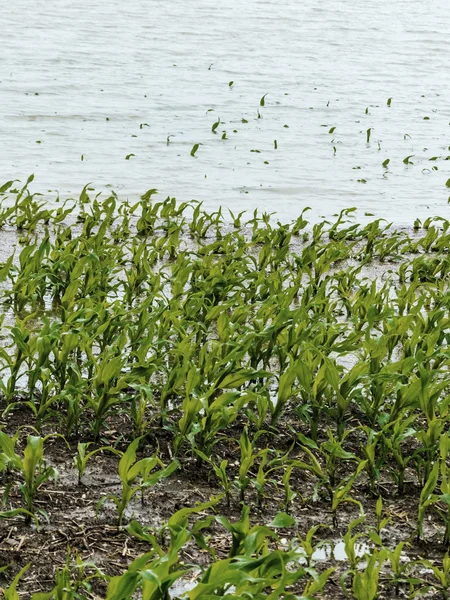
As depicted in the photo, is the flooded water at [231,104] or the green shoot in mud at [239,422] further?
the flooded water at [231,104]

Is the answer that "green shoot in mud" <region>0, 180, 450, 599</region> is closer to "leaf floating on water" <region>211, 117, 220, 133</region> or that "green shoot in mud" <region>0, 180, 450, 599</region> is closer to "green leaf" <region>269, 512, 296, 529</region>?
"green leaf" <region>269, 512, 296, 529</region>

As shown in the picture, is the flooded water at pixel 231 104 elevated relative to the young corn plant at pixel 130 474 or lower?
elevated

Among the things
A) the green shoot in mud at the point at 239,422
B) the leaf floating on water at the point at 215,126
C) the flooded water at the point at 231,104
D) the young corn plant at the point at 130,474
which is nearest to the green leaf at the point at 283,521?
the green shoot in mud at the point at 239,422

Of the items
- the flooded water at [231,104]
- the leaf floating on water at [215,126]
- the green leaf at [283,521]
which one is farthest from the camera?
the leaf floating on water at [215,126]

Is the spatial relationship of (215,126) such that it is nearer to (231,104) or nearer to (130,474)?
(231,104)

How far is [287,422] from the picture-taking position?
140 inches

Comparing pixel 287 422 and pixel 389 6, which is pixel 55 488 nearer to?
pixel 287 422

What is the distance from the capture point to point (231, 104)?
1189 centimetres

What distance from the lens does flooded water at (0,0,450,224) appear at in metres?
8.32

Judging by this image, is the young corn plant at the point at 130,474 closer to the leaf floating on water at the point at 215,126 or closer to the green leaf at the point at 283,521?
the green leaf at the point at 283,521

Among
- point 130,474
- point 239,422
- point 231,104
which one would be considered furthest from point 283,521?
point 231,104

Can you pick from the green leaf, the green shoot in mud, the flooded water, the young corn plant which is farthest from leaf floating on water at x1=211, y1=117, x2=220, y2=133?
the green leaf

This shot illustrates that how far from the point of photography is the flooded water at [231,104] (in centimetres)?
832

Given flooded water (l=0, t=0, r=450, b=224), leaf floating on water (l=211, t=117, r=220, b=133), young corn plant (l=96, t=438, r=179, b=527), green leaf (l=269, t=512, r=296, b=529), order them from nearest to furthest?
1. green leaf (l=269, t=512, r=296, b=529)
2. young corn plant (l=96, t=438, r=179, b=527)
3. flooded water (l=0, t=0, r=450, b=224)
4. leaf floating on water (l=211, t=117, r=220, b=133)
